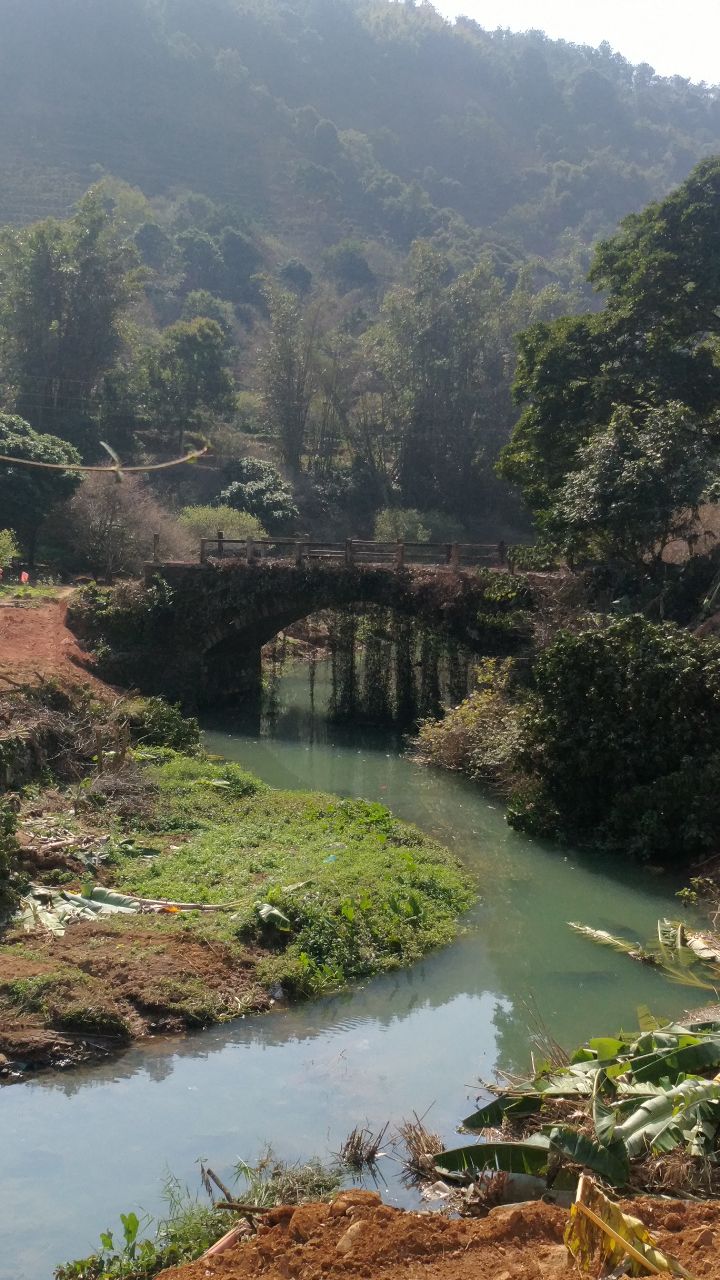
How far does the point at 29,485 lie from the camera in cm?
3688

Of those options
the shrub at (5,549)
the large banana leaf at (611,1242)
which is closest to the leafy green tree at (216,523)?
the shrub at (5,549)

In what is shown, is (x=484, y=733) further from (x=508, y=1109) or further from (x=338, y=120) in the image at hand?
(x=338, y=120)

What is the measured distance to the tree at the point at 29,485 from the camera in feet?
120

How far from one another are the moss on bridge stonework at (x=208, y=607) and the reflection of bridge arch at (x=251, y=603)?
0.09ft

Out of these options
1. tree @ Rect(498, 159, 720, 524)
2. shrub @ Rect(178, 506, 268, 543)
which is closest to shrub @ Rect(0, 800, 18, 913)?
tree @ Rect(498, 159, 720, 524)

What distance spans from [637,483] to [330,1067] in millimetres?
16759

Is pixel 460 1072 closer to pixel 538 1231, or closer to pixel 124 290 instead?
pixel 538 1231

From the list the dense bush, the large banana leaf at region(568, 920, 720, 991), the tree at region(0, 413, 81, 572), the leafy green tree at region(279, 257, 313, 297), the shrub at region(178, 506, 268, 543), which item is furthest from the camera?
the leafy green tree at region(279, 257, 313, 297)

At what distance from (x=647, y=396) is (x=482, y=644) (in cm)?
718

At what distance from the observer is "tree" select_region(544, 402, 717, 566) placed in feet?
80.9

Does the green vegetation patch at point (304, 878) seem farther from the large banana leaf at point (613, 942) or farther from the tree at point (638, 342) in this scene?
the tree at point (638, 342)

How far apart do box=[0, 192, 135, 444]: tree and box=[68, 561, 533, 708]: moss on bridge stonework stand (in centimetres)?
2270

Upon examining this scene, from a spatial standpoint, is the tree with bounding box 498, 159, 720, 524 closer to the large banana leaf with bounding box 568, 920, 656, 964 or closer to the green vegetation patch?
the green vegetation patch

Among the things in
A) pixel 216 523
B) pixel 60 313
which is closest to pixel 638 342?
pixel 216 523
